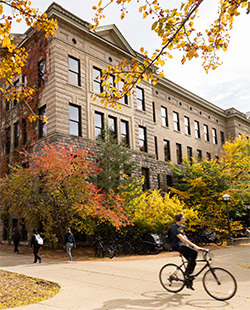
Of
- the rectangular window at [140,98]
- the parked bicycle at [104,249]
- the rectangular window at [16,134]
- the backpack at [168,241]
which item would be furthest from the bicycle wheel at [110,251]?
the rectangular window at [140,98]

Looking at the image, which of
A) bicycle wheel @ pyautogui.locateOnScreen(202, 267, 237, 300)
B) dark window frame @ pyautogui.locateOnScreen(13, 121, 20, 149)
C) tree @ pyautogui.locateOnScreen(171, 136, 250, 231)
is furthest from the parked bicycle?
dark window frame @ pyautogui.locateOnScreen(13, 121, 20, 149)

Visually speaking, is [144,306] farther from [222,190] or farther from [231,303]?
[222,190]

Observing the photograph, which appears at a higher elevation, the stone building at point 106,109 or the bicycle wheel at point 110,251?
the stone building at point 106,109

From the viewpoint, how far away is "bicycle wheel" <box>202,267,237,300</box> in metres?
6.46

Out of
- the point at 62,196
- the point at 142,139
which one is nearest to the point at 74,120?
the point at 62,196

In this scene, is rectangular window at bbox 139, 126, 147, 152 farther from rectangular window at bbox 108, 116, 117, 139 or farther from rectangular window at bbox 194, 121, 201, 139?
rectangular window at bbox 194, 121, 201, 139

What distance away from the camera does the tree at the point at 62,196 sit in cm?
1617

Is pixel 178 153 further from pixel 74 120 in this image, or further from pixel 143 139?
pixel 74 120

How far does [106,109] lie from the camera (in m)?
24.5

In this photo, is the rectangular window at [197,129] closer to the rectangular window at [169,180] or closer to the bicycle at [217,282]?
Result: the rectangular window at [169,180]

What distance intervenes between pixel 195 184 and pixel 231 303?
56.8 feet

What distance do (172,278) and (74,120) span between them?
16277mm

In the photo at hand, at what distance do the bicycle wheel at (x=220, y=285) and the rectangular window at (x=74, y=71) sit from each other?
18.7 metres

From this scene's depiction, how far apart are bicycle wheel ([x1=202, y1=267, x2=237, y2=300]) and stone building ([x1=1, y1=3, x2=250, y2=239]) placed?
15.2m
